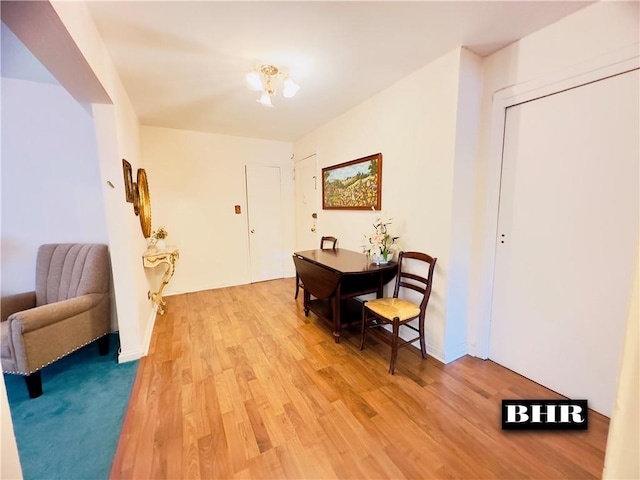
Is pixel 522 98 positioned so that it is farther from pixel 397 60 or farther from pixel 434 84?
pixel 397 60

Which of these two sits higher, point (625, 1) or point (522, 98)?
point (625, 1)

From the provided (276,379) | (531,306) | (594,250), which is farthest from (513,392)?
(276,379)

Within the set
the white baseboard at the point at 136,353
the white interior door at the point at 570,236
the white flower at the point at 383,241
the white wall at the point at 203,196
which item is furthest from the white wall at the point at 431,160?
the white baseboard at the point at 136,353

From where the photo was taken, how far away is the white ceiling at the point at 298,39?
1.46 metres

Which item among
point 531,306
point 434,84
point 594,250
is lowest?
point 531,306

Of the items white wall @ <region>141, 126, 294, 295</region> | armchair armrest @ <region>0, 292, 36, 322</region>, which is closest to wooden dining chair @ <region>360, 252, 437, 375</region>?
white wall @ <region>141, 126, 294, 295</region>

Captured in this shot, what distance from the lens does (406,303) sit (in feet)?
7.33

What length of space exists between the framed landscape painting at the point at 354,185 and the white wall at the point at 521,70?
2.91ft

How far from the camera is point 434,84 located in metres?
2.03

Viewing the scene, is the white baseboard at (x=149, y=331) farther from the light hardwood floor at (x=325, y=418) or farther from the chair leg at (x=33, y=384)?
the chair leg at (x=33, y=384)

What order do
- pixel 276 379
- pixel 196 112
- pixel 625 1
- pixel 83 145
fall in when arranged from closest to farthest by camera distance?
pixel 625 1, pixel 276 379, pixel 83 145, pixel 196 112

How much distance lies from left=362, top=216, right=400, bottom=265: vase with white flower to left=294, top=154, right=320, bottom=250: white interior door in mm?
1408

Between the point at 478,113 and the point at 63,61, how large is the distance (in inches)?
102

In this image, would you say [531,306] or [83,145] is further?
[83,145]
